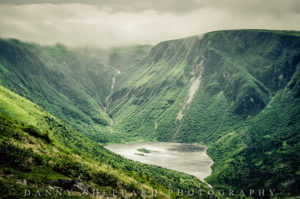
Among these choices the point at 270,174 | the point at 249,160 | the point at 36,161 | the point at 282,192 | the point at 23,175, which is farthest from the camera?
the point at 249,160

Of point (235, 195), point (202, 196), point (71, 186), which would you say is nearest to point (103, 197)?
point (71, 186)

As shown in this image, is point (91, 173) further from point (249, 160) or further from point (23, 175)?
point (249, 160)

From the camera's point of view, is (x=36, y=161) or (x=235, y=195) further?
(x=235, y=195)

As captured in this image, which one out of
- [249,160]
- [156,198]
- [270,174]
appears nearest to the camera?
[156,198]

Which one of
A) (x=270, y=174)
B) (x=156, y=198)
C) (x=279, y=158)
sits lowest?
(x=156, y=198)

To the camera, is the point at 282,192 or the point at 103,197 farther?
the point at 282,192

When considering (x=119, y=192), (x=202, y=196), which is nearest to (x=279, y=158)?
(x=202, y=196)

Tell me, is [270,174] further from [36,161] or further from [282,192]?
[36,161]

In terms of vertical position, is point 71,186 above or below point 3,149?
below

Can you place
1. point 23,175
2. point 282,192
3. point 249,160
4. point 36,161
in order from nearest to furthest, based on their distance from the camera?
point 23,175
point 36,161
point 282,192
point 249,160
